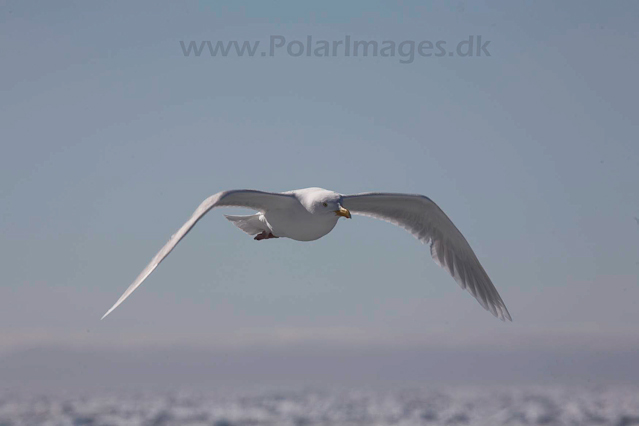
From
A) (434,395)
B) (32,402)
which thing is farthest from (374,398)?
(32,402)

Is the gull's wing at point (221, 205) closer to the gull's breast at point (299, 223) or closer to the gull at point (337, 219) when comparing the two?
the gull at point (337, 219)

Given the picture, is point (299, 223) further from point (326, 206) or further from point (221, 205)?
point (221, 205)

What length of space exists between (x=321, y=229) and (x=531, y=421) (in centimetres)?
10180

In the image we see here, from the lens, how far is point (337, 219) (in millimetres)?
10898

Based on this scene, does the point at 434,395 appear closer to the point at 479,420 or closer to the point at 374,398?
the point at 374,398

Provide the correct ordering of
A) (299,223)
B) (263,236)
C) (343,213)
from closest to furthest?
(343,213)
(299,223)
(263,236)

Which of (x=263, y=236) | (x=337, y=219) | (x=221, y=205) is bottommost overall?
(x=263, y=236)

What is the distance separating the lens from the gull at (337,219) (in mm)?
10219

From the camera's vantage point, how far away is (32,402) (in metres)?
118

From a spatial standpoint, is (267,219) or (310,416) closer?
(267,219)

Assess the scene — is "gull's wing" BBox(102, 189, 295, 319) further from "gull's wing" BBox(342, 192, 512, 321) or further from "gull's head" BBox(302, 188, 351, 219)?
"gull's wing" BBox(342, 192, 512, 321)

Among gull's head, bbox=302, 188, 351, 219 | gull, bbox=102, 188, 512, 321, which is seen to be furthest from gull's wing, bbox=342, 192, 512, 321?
gull's head, bbox=302, 188, 351, 219

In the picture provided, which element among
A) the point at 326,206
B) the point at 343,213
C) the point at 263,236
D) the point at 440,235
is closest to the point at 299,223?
the point at 326,206

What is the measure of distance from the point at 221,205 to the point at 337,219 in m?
1.77
